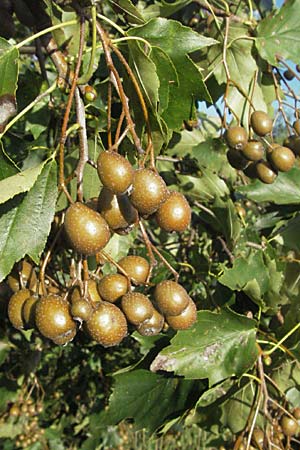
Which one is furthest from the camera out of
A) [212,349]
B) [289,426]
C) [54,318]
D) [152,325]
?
[289,426]

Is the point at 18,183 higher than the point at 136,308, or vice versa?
the point at 18,183

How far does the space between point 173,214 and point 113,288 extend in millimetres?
247

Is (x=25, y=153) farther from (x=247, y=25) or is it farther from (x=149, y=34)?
(x=247, y=25)

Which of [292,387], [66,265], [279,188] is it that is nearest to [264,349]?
[292,387]

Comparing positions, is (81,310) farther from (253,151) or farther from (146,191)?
Result: (253,151)

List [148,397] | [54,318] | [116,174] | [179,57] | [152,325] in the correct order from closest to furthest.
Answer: [116,174] → [54,318] → [152,325] → [179,57] → [148,397]

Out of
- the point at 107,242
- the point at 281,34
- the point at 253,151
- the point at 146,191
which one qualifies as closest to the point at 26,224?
the point at 107,242

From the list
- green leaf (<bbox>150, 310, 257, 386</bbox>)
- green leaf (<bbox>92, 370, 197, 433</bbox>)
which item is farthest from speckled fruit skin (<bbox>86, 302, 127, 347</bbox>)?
green leaf (<bbox>92, 370, 197, 433</bbox>)

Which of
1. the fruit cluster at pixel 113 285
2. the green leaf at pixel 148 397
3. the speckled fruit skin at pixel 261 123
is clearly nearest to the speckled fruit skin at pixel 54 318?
the fruit cluster at pixel 113 285

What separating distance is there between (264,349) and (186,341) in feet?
2.01

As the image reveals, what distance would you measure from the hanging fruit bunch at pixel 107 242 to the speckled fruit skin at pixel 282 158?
89 centimetres

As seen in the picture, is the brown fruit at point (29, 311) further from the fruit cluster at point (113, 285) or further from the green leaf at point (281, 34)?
the green leaf at point (281, 34)

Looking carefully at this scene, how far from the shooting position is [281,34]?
226 centimetres

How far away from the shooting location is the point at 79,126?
129 centimetres
